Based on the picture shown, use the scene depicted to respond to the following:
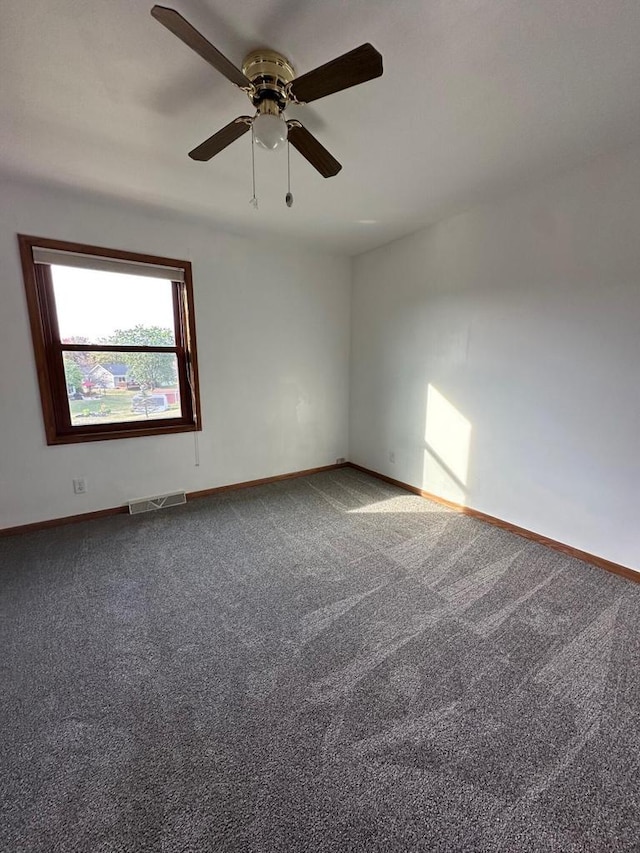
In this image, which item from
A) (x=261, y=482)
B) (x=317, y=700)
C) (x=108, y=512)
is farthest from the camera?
(x=261, y=482)

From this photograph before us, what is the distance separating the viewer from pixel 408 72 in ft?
4.87

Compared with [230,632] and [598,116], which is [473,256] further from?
[230,632]

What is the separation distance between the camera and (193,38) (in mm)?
1111

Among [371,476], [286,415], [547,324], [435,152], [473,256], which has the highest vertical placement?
[435,152]

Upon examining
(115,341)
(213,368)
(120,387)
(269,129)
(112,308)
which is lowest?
(120,387)

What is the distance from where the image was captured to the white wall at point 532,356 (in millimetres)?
2121

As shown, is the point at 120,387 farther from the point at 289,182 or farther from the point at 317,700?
the point at 317,700

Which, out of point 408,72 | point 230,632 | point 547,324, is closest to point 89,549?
point 230,632

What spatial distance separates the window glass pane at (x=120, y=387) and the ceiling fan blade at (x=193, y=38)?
234 cm

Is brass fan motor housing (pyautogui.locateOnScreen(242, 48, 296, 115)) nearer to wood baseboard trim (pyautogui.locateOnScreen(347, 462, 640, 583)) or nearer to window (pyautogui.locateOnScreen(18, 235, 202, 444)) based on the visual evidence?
window (pyautogui.locateOnScreen(18, 235, 202, 444))

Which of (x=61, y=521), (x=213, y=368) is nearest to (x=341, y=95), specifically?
Result: (x=213, y=368)

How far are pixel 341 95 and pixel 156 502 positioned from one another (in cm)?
318

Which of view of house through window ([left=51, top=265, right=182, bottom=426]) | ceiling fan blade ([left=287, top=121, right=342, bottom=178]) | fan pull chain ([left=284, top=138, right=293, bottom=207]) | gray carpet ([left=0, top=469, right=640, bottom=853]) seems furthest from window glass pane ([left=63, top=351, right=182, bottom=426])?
ceiling fan blade ([left=287, top=121, right=342, bottom=178])

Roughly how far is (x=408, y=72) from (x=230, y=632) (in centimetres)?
268
